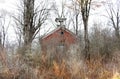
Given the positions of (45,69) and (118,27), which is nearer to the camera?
(45,69)

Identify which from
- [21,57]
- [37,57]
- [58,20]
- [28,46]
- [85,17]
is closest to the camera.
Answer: [21,57]

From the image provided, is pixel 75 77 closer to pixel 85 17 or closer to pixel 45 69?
pixel 45 69

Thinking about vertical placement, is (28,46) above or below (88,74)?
above

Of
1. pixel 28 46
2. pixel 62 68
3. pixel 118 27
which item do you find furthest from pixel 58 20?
pixel 62 68

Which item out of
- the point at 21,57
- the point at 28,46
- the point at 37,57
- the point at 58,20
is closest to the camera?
the point at 21,57

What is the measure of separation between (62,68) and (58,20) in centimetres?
3196

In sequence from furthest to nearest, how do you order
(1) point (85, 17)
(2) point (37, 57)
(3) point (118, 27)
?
1. (3) point (118, 27)
2. (1) point (85, 17)
3. (2) point (37, 57)

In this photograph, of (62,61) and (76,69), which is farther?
(62,61)

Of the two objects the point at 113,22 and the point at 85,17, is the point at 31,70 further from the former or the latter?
the point at 113,22

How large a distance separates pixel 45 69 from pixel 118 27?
4220 centimetres

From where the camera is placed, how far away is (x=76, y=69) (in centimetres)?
1459

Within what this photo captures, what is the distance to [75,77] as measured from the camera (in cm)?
1428

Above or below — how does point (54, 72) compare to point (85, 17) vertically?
below

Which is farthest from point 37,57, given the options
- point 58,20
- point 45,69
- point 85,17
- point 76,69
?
point 58,20
